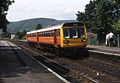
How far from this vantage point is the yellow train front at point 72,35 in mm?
20422

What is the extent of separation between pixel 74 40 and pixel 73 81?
31.1 ft

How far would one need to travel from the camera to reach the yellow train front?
20.4 metres

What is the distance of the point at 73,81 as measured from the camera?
1124cm

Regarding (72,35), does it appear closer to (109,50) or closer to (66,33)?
(66,33)

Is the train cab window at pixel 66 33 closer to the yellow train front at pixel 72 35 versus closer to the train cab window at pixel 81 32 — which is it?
the yellow train front at pixel 72 35

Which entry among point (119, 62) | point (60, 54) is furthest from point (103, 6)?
point (119, 62)

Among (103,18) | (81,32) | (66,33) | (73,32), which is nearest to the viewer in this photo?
(66,33)

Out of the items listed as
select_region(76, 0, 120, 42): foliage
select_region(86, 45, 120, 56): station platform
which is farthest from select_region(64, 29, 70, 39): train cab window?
select_region(76, 0, 120, 42): foliage

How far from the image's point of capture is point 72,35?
2059cm

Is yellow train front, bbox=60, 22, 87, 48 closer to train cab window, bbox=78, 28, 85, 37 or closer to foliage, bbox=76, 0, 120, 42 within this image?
train cab window, bbox=78, 28, 85, 37

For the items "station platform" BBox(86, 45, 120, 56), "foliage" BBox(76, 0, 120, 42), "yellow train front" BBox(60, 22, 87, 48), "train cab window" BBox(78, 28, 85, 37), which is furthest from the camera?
"foliage" BBox(76, 0, 120, 42)

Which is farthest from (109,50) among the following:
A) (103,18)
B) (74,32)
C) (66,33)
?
(103,18)

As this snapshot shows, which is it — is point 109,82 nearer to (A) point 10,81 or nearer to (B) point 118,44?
(A) point 10,81

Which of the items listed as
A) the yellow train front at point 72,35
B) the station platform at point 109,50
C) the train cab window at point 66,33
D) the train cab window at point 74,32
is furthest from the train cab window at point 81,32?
the station platform at point 109,50
